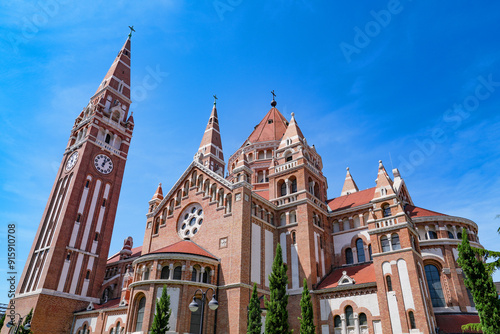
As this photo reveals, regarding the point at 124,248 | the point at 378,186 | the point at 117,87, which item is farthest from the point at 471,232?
the point at 117,87

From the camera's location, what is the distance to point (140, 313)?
27.5 m

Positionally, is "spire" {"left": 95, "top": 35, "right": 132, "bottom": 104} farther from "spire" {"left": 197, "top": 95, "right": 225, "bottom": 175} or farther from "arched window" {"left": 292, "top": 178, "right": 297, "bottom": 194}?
"arched window" {"left": 292, "top": 178, "right": 297, "bottom": 194}

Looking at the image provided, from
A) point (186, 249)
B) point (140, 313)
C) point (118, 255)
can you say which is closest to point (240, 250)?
point (186, 249)

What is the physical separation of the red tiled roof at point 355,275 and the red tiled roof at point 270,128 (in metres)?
24.4

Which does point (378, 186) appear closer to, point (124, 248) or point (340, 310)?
point (340, 310)

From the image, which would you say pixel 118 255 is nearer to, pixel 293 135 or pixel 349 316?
pixel 293 135

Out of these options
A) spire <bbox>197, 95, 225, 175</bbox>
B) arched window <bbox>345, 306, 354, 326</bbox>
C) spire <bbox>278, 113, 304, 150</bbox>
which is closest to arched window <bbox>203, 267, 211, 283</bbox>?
arched window <bbox>345, 306, 354, 326</bbox>

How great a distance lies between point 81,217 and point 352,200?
33.0m

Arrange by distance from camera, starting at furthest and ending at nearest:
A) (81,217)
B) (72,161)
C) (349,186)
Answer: (349,186) → (72,161) → (81,217)

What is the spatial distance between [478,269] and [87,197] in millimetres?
42853

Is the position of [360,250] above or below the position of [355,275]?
above

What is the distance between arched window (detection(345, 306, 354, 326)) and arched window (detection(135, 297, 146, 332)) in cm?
1587

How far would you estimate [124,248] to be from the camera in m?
48.4

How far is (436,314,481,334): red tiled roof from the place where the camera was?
25.2m
